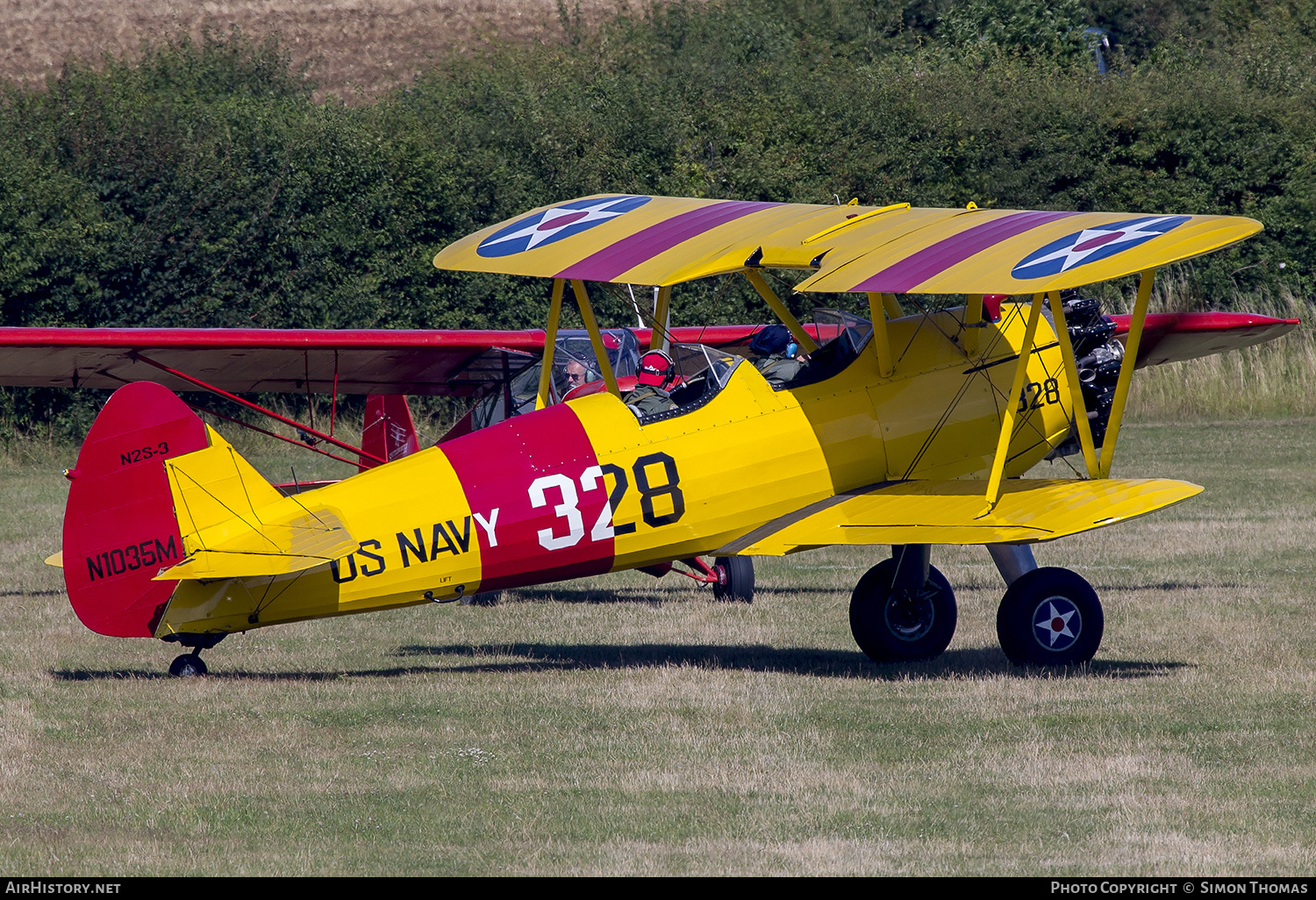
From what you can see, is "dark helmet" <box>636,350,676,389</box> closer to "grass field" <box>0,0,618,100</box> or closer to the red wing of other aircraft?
the red wing of other aircraft

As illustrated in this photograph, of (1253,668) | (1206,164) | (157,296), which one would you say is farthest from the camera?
(1206,164)

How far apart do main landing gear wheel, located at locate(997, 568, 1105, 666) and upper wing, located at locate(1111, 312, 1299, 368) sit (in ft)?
8.59

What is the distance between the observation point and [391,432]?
12.9 meters

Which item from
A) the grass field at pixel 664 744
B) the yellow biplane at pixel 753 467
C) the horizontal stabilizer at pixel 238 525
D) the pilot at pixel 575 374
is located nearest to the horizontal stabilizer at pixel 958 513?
the yellow biplane at pixel 753 467

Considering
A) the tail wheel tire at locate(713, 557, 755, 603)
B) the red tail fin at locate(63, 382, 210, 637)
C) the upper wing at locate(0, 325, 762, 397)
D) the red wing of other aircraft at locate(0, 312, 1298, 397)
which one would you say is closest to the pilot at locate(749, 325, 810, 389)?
the red wing of other aircraft at locate(0, 312, 1298, 397)

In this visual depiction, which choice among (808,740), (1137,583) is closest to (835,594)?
(1137,583)

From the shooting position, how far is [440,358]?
42.7 ft

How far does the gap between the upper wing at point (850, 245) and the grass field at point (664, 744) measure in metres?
2.15

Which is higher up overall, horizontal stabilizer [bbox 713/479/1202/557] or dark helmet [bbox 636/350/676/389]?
dark helmet [bbox 636/350/676/389]

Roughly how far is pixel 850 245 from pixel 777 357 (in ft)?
3.09

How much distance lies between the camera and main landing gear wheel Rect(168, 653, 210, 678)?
340 inches

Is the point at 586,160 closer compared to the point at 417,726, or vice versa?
the point at 417,726

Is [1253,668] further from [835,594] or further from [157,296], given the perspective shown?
[157,296]
